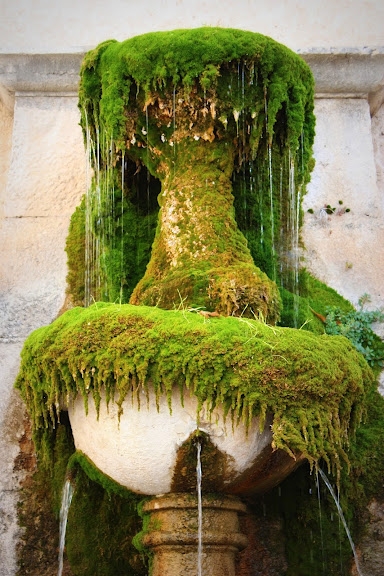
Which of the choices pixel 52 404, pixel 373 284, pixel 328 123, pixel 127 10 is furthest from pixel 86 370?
pixel 127 10

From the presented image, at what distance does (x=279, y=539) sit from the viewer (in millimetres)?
4172

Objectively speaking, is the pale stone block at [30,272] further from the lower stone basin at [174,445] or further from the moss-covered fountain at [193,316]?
the lower stone basin at [174,445]

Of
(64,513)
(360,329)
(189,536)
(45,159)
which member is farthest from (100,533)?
(45,159)

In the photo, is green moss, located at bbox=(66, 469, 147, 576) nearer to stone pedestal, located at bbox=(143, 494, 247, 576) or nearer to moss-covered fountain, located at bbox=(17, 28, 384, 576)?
moss-covered fountain, located at bbox=(17, 28, 384, 576)

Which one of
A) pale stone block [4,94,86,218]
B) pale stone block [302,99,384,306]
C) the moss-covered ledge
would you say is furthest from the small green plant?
pale stone block [4,94,86,218]

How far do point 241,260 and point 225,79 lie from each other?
885mm

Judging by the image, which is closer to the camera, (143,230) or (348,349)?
(348,349)

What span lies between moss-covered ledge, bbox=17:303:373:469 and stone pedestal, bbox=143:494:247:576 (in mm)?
469

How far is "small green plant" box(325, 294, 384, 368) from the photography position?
4.63 m

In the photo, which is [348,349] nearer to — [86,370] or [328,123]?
[86,370]

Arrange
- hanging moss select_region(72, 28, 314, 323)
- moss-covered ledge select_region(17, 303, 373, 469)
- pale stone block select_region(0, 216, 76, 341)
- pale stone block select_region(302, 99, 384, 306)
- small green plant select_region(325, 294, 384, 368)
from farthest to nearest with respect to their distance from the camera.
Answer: pale stone block select_region(302, 99, 384, 306)
pale stone block select_region(0, 216, 76, 341)
small green plant select_region(325, 294, 384, 368)
hanging moss select_region(72, 28, 314, 323)
moss-covered ledge select_region(17, 303, 373, 469)

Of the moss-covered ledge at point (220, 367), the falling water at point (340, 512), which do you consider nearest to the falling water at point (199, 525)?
the moss-covered ledge at point (220, 367)

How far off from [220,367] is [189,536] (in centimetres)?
81

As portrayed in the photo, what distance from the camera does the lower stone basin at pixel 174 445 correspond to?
11.0ft
